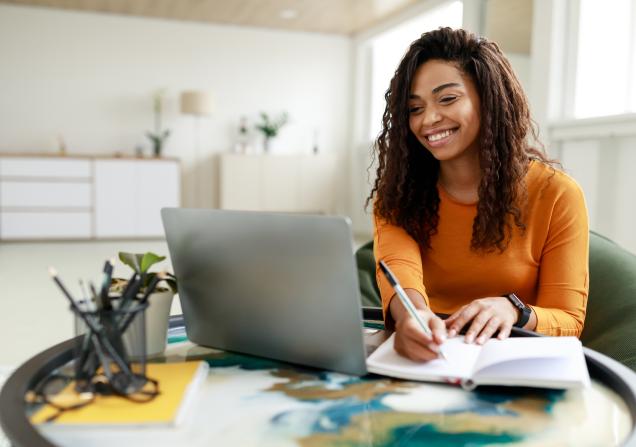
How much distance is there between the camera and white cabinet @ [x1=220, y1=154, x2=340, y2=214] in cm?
738

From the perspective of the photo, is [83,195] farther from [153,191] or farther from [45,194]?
[153,191]

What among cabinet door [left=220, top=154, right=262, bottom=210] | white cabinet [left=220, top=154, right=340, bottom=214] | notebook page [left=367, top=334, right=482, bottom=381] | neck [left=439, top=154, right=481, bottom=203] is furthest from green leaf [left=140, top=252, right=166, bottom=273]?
cabinet door [left=220, top=154, right=262, bottom=210]

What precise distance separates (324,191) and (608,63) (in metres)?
4.41

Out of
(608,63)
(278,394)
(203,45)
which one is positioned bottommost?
(278,394)

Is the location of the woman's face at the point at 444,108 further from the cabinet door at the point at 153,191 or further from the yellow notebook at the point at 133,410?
the cabinet door at the point at 153,191

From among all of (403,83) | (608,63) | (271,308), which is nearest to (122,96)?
(608,63)

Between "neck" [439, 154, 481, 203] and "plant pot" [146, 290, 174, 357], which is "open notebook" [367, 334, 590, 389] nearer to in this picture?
"plant pot" [146, 290, 174, 357]

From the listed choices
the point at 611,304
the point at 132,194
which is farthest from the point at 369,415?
the point at 132,194

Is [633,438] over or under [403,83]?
under

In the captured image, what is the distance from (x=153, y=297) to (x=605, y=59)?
12.2ft

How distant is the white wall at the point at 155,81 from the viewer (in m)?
6.98

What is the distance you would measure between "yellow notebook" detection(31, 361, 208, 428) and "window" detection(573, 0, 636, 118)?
3.58 metres

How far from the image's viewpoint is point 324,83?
8.05 metres

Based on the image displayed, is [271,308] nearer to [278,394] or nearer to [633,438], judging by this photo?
[278,394]
